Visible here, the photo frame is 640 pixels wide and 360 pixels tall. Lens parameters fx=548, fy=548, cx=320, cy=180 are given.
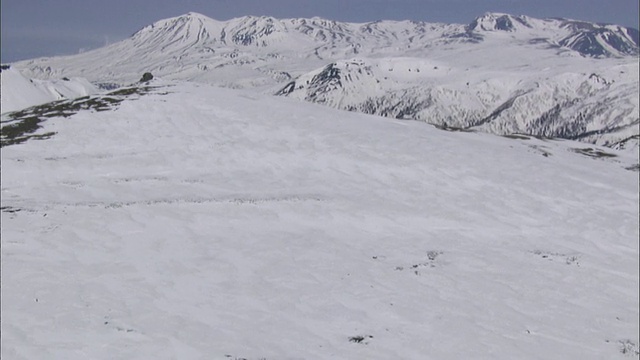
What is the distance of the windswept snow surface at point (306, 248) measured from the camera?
17.4 metres

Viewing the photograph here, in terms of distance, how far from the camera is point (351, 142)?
51.6 m

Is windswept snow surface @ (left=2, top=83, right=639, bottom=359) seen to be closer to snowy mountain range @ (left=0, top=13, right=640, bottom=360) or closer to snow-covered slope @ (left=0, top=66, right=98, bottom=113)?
snowy mountain range @ (left=0, top=13, right=640, bottom=360)

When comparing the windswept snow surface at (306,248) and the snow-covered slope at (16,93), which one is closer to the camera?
the windswept snow surface at (306,248)

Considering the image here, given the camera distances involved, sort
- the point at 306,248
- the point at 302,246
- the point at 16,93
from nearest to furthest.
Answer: the point at 306,248, the point at 302,246, the point at 16,93

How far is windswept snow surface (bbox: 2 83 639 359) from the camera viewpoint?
17.4 meters

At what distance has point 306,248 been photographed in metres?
26.3

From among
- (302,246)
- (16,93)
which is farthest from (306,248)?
(16,93)

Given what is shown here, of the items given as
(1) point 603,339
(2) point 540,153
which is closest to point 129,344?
(1) point 603,339

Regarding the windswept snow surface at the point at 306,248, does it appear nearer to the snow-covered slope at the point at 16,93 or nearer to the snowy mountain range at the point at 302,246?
the snowy mountain range at the point at 302,246

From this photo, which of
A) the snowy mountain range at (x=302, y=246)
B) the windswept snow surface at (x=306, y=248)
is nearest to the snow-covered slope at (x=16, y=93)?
the snowy mountain range at (x=302, y=246)

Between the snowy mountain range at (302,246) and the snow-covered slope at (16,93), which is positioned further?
the snow-covered slope at (16,93)

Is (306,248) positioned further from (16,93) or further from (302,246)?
(16,93)

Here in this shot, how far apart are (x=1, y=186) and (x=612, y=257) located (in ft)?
122

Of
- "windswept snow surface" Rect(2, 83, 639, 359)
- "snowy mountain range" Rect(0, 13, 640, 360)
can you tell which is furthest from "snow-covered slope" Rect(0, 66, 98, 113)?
"windswept snow surface" Rect(2, 83, 639, 359)
